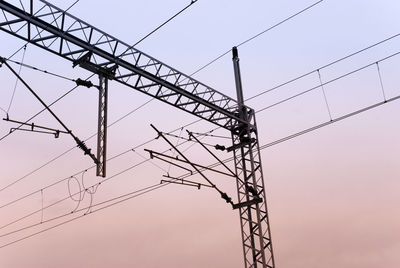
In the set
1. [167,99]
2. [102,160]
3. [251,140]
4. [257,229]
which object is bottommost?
[257,229]

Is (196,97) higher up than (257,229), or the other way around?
(196,97)

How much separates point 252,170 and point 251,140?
0.94 m

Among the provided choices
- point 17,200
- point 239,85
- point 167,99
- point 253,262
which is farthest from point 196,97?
point 17,200

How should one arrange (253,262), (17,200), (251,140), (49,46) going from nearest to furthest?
(49,46), (253,262), (251,140), (17,200)

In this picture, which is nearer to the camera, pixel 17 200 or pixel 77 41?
pixel 77 41

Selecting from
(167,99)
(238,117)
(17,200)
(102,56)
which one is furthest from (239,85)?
(17,200)

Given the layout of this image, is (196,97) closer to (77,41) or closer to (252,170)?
(252,170)

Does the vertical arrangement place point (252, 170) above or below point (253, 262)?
above

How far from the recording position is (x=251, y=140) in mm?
13508

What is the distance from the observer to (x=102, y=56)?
11.3 metres

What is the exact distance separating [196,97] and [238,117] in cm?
161

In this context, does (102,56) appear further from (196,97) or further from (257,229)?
(257,229)

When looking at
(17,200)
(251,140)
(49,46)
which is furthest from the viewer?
(17,200)

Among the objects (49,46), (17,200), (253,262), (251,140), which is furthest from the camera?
(17,200)
